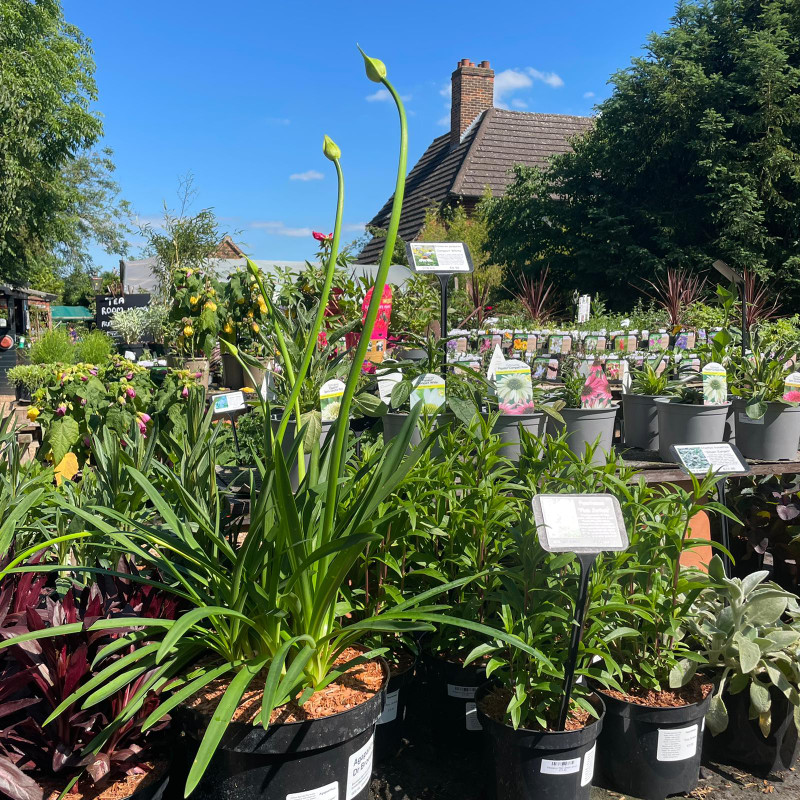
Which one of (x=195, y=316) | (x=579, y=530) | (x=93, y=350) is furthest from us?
(x=93, y=350)

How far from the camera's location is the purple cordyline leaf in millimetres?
1157

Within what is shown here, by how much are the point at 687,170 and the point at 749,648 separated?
14.0 meters

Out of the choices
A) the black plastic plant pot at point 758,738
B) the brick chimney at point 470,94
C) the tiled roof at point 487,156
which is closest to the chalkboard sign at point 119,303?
the tiled roof at point 487,156

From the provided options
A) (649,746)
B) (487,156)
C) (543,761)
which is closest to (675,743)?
(649,746)

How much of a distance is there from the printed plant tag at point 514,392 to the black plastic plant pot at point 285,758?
1297 mm

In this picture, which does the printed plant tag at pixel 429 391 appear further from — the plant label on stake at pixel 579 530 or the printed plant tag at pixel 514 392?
the plant label on stake at pixel 579 530

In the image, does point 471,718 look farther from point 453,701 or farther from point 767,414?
point 767,414

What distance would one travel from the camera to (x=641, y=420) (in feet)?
9.11

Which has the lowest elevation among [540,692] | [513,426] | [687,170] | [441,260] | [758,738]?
[758,738]

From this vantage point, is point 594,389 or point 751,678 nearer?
point 751,678

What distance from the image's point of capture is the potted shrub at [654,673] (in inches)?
62.8

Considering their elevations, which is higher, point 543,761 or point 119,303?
point 119,303

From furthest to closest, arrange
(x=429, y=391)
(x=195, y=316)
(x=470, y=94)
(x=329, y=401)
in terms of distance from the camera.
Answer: (x=470, y=94) < (x=195, y=316) < (x=329, y=401) < (x=429, y=391)

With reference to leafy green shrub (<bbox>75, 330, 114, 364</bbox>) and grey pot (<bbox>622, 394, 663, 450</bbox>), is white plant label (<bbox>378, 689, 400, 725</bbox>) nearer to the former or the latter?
grey pot (<bbox>622, 394, 663, 450</bbox>)
